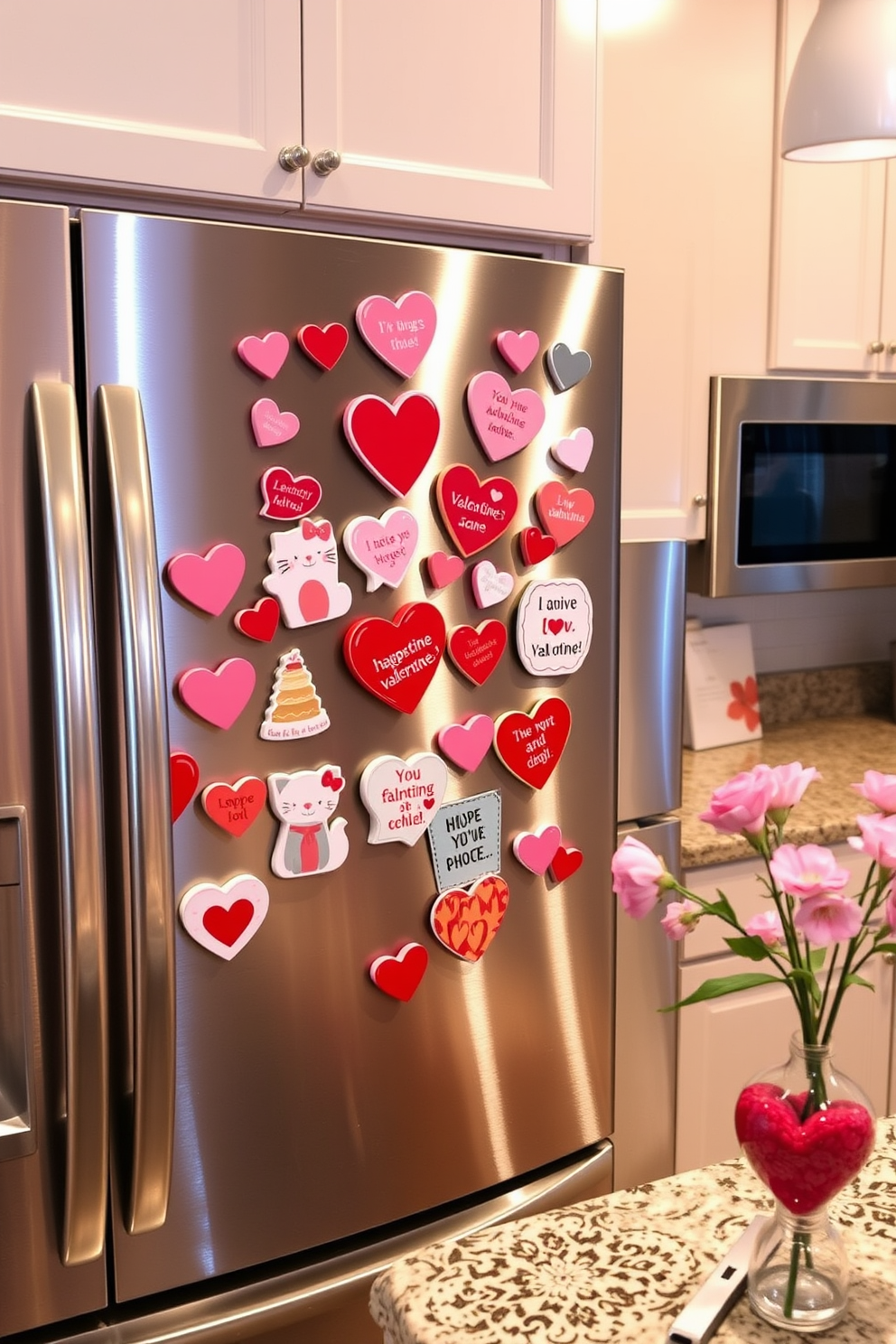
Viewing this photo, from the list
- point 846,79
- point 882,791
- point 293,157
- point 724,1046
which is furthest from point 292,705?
point 724,1046

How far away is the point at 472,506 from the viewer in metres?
1.50

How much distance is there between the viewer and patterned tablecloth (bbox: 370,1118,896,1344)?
0.88 meters

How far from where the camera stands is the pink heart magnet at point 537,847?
160cm

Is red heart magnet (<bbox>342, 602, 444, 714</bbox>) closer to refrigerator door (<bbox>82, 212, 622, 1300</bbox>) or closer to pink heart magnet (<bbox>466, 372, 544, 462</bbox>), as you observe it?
refrigerator door (<bbox>82, 212, 622, 1300</bbox>)

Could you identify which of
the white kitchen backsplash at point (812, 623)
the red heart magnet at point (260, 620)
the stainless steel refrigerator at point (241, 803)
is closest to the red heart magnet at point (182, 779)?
the stainless steel refrigerator at point (241, 803)

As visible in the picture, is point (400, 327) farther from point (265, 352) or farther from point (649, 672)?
point (649, 672)

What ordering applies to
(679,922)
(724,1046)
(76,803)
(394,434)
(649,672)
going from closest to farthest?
(679,922)
(76,803)
(394,434)
(649,672)
(724,1046)

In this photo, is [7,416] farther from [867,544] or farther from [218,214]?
[867,544]

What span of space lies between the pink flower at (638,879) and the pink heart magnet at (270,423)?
2.19 ft

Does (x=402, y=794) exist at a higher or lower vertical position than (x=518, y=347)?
lower

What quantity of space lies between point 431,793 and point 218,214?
68cm

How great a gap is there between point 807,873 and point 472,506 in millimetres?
799

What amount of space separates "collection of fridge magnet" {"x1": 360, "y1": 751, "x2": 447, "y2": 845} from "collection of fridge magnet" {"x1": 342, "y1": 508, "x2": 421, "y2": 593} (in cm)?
20

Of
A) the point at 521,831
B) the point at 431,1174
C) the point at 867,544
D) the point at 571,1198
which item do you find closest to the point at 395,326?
the point at 521,831
